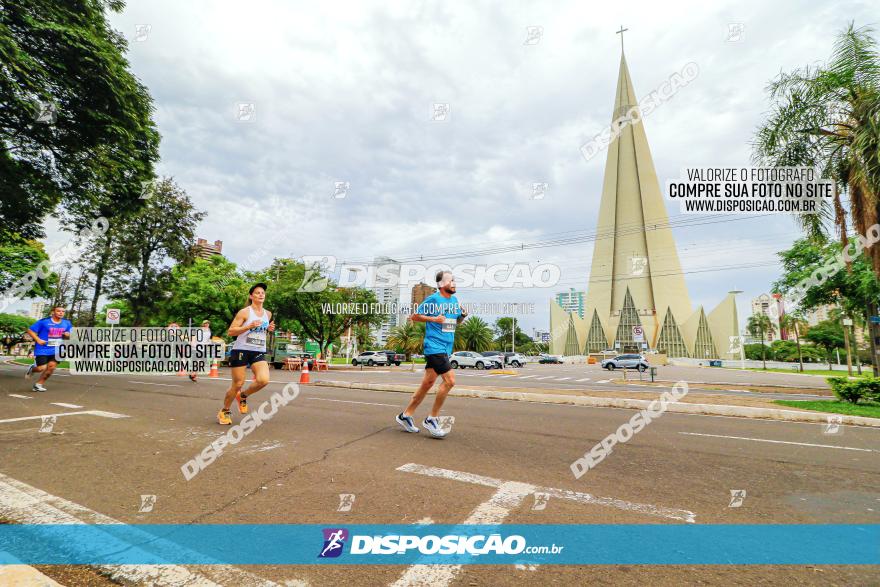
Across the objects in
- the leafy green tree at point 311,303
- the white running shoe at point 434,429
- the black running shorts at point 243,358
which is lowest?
the white running shoe at point 434,429

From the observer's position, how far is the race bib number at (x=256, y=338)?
5.99m

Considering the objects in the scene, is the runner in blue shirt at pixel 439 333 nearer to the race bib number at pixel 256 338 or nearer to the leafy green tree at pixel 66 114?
the race bib number at pixel 256 338

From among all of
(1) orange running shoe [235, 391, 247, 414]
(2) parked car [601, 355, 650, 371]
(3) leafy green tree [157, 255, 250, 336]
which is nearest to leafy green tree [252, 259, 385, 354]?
(3) leafy green tree [157, 255, 250, 336]

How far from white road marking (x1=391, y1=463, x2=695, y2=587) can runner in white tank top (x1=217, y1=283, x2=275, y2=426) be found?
130 inches

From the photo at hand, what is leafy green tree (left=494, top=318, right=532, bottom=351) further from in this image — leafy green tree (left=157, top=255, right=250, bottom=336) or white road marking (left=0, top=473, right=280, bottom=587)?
white road marking (left=0, top=473, right=280, bottom=587)

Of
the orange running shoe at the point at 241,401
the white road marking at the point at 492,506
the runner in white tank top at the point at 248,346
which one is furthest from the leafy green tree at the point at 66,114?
the white road marking at the point at 492,506

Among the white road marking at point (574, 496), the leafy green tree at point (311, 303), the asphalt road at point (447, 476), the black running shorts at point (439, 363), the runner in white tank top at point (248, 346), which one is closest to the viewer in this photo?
the asphalt road at point (447, 476)

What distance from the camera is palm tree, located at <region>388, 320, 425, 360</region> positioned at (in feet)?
199

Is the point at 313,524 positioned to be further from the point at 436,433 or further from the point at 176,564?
the point at 436,433

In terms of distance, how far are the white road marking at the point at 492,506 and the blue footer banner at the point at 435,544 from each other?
99 mm

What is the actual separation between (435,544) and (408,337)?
198 feet

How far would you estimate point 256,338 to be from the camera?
603 centimetres

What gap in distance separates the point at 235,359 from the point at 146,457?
6.67 ft

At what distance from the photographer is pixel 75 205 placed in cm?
1486
